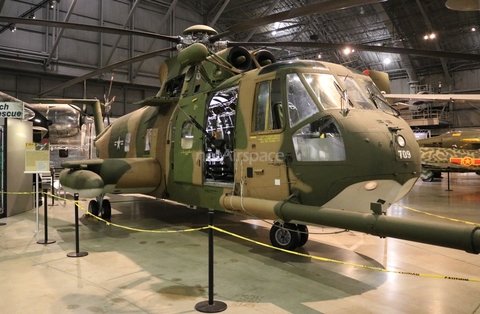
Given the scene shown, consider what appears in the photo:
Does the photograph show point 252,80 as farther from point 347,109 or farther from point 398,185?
point 398,185

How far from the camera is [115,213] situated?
428 inches

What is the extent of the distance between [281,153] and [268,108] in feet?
2.68

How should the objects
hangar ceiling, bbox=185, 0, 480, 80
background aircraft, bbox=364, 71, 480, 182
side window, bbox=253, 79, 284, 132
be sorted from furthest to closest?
1. hangar ceiling, bbox=185, 0, 480, 80
2. background aircraft, bbox=364, 71, 480, 182
3. side window, bbox=253, 79, 284, 132

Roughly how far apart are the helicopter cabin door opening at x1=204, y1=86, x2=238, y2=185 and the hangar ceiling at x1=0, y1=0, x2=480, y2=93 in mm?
15453

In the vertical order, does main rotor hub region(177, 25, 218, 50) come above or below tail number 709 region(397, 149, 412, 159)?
above

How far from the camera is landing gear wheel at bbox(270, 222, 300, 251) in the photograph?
6254mm

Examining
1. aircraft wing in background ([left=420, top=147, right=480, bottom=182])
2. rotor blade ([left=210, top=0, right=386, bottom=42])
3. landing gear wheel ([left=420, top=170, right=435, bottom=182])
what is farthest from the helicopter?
landing gear wheel ([left=420, top=170, right=435, bottom=182])

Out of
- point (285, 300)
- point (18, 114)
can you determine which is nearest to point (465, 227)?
point (285, 300)

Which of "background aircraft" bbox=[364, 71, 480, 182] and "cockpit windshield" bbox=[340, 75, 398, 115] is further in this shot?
"background aircraft" bbox=[364, 71, 480, 182]

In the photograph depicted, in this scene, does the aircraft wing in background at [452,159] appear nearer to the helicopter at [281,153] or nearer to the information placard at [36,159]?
the helicopter at [281,153]

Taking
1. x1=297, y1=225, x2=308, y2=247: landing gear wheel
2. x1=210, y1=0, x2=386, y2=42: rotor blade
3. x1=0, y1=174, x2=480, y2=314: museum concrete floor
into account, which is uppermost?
x1=210, y1=0, x2=386, y2=42: rotor blade

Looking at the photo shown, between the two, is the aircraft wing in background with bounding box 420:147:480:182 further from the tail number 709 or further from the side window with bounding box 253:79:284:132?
the side window with bounding box 253:79:284:132

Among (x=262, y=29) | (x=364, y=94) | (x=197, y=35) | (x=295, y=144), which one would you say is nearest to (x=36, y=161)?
(x=197, y=35)

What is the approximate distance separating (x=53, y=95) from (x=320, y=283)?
929 inches
